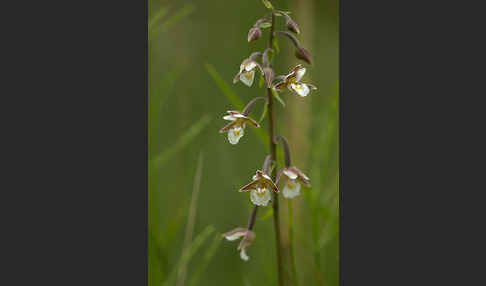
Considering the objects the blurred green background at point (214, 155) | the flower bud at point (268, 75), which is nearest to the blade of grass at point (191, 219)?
the blurred green background at point (214, 155)

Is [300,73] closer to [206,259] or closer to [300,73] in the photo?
[300,73]

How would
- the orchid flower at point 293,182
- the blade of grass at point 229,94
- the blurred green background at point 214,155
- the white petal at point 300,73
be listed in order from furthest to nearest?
1. the blurred green background at point 214,155
2. the blade of grass at point 229,94
3. the orchid flower at point 293,182
4. the white petal at point 300,73

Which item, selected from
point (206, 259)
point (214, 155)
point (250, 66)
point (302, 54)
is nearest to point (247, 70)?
point (250, 66)

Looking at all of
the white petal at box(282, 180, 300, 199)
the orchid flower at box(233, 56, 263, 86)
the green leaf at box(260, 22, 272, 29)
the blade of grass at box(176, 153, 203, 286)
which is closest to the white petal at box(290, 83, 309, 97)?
the orchid flower at box(233, 56, 263, 86)

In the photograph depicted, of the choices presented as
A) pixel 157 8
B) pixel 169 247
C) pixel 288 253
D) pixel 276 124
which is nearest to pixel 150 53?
pixel 157 8

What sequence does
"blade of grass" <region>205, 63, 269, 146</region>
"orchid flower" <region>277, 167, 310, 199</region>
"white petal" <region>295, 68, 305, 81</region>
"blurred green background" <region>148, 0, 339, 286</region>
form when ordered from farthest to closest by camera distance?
"blurred green background" <region>148, 0, 339, 286</region>, "blade of grass" <region>205, 63, 269, 146</region>, "orchid flower" <region>277, 167, 310, 199</region>, "white petal" <region>295, 68, 305, 81</region>

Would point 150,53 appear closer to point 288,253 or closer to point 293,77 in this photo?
point 293,77

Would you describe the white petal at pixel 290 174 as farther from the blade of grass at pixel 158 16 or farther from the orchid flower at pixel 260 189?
the blade of grass at pixel 158 16

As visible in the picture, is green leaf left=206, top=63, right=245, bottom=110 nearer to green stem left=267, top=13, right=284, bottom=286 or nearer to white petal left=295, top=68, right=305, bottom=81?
green stem left=267, top=13, right=284, bottom=286
